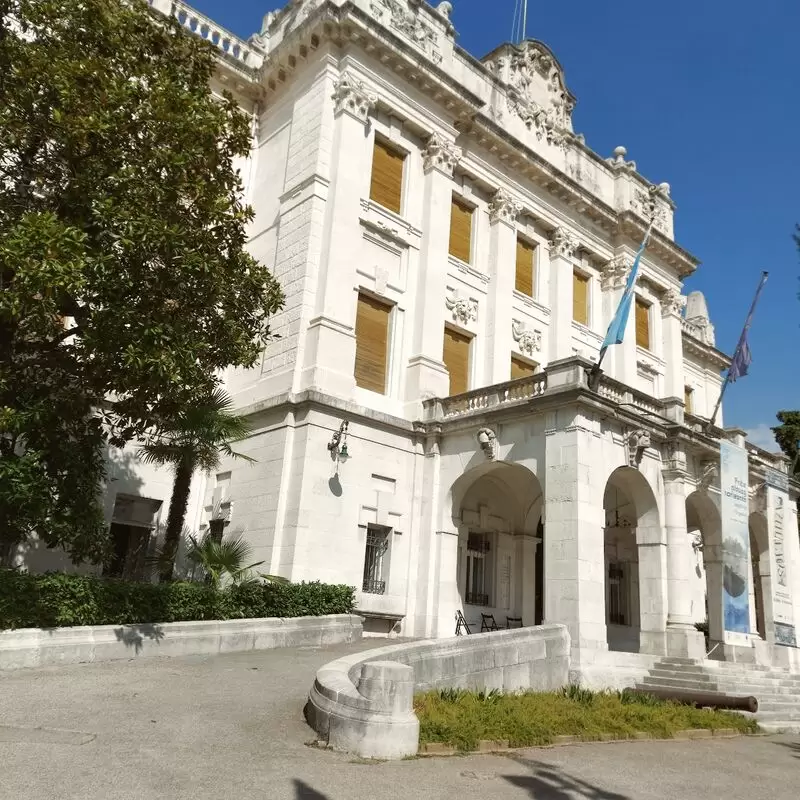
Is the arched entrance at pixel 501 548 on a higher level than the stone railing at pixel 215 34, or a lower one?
lower

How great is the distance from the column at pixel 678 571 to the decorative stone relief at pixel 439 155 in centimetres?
1156

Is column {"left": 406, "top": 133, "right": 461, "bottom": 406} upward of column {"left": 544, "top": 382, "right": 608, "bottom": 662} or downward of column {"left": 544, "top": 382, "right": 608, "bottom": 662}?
upward

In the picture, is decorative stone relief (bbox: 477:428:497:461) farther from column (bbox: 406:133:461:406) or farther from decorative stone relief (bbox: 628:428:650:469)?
decorative stone relief (bbox: 628:428:650:469)

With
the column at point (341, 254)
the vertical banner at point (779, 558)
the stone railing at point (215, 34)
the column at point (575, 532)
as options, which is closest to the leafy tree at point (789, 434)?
the vertical banner at point (779, 558)

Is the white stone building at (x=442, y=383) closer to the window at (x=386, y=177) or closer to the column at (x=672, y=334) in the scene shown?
the window at (x=386, y=177)

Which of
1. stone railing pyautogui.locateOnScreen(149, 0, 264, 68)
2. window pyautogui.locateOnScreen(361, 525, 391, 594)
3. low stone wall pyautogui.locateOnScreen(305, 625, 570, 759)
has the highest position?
stone railing pyautogui.locateOnScreen(149, 0, 264, 68)

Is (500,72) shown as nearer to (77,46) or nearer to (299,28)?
(299,28)

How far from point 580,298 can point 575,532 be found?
1519 cm

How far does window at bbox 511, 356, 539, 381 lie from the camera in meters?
25.4

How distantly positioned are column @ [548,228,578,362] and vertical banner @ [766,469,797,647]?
26.4 feet

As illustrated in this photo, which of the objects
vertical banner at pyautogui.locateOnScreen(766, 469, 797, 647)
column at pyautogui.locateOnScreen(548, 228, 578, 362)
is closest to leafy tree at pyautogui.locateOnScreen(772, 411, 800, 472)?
vertical banner at pyautogui.locateOnScreen(766, 469, 797, 647)

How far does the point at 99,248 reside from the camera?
11633mm

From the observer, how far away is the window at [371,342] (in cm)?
2097

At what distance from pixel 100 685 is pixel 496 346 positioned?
654 inches
